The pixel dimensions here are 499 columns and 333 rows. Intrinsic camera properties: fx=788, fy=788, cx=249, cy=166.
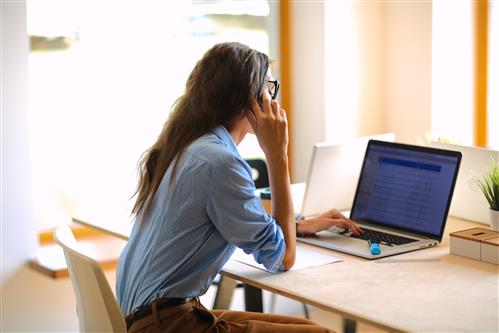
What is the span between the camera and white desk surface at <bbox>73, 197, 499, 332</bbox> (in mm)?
1665

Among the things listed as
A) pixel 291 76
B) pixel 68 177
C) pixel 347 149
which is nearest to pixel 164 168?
pixel 347 149

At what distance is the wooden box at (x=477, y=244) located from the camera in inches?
82.5

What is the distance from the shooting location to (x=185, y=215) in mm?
1895

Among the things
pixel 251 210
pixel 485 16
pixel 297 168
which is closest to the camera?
pixel 251 210

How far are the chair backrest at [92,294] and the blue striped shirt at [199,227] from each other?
108mm

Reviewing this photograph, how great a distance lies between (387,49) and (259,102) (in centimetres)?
195

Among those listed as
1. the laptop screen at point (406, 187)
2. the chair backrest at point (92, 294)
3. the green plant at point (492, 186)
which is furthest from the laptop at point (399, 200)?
the chair backrest at point (92, 294)

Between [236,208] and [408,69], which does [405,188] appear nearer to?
[236,208]

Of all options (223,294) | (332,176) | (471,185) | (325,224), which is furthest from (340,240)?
(223,294)

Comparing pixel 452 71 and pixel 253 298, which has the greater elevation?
pixel 452 71

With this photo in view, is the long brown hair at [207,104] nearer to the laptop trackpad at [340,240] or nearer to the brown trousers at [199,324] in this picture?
the brown trousers at [199,324]

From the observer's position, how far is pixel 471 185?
100 inches

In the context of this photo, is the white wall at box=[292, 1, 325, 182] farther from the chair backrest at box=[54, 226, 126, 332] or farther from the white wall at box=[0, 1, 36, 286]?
the chair backrest at box=[54, 226, 126, 332]

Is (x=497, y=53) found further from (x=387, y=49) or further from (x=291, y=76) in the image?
(x=291, y=76)
